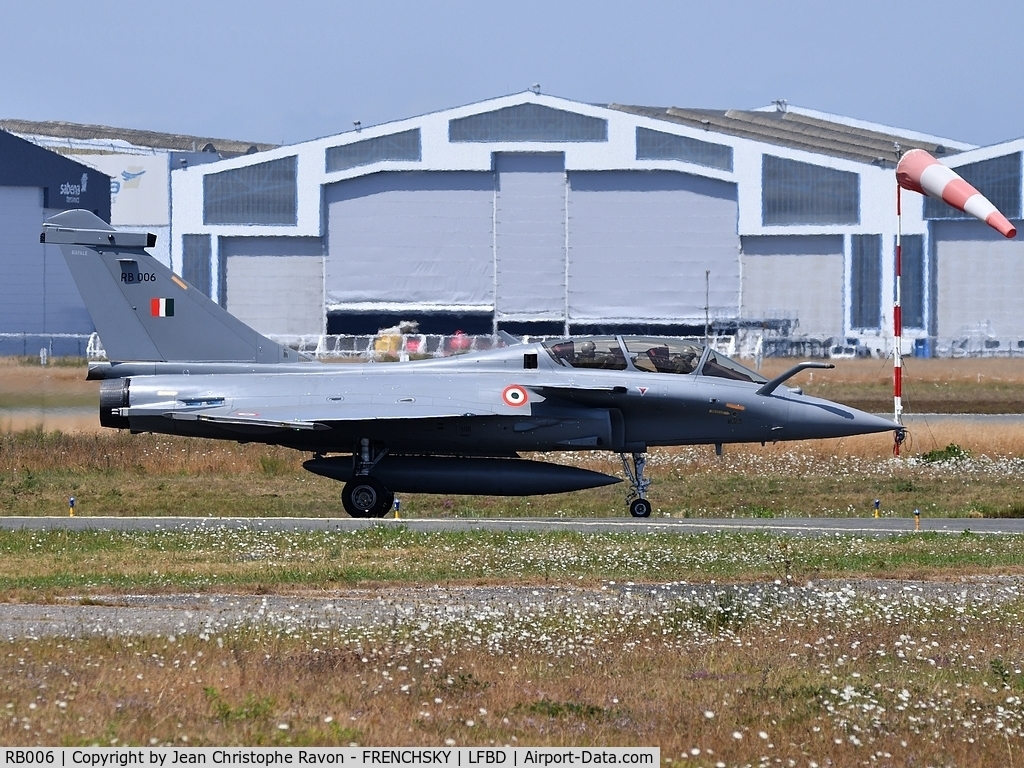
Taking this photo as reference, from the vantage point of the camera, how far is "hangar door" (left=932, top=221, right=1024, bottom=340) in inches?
2899

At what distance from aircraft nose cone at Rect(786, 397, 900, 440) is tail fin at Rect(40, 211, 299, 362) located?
879cm

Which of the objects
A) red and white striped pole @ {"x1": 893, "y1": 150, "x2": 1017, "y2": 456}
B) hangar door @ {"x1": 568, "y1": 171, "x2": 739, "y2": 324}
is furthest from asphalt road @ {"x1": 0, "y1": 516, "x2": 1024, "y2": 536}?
hangar door @ {"x1": 568, "y1": 171, "x2": 739, "y2": 324}

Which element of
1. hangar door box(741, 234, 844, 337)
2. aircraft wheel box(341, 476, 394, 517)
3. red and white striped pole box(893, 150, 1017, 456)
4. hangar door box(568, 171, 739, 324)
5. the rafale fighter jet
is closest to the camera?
the rafale fighter jet

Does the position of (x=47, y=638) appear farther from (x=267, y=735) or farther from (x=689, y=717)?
(x=689, y=717)

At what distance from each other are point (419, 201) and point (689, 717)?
69.2 metres

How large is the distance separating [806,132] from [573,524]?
274ft

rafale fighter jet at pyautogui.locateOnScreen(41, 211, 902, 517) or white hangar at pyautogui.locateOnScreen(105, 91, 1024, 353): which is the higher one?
white hangar at pyautogui.locateOnScreen(105, 91, 1024, 353)

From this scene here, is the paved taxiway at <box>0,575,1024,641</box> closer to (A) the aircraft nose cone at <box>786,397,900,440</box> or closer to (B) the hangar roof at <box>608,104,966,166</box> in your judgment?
(A) the aircraft nose cone at <box>786,397,900,440</box>

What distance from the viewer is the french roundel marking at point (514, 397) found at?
19656mm

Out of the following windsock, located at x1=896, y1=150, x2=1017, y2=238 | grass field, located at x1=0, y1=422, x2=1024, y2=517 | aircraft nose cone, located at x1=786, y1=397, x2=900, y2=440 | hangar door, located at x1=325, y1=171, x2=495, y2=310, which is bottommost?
grass field, located at x1=0, y1=422, x2=1024, y2=517

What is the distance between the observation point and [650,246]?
7581 centimetres
